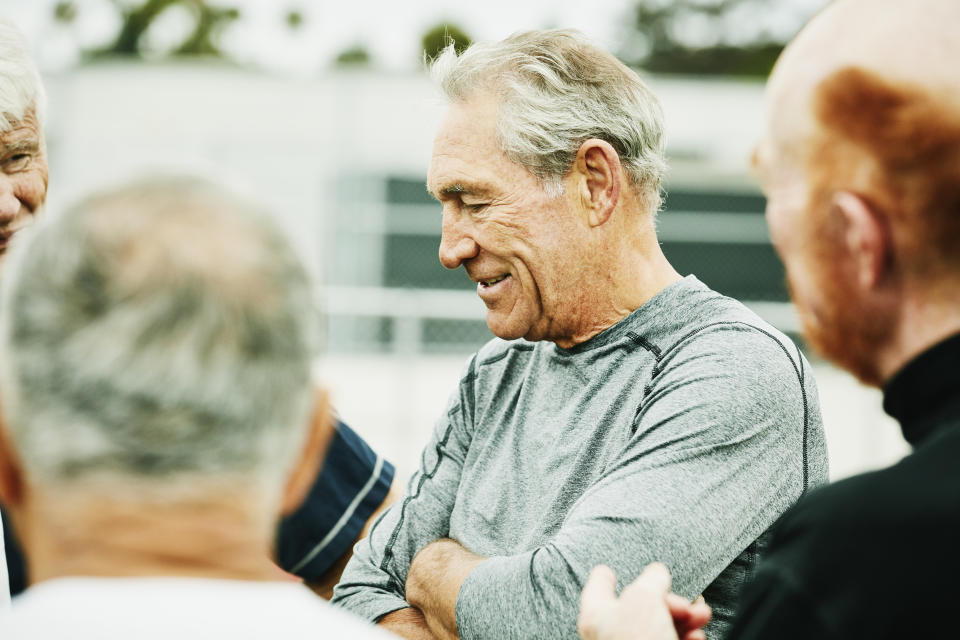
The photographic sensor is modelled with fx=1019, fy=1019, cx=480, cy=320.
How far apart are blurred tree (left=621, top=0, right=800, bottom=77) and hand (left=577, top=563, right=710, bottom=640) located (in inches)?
1554

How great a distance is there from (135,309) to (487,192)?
1543mm

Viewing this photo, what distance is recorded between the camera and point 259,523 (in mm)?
1098

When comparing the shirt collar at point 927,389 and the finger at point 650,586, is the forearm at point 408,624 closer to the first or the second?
the finger at point 650,586

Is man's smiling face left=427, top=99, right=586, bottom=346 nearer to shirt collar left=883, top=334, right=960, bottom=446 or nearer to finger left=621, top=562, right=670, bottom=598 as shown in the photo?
finger left=621, top=562, right=670, bottom=598

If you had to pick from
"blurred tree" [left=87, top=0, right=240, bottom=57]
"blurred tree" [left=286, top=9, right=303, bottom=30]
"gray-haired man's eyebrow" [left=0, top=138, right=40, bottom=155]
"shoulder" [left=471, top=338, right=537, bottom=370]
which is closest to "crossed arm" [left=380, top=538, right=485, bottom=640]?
"shoulder" [left=471, top=338, right=537, bottom=370]

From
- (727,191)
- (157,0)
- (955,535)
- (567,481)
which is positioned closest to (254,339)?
(955,535)

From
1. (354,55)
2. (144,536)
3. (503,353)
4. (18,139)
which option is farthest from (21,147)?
(354,55)

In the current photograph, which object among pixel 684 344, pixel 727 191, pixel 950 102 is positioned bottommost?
pixel 727 191

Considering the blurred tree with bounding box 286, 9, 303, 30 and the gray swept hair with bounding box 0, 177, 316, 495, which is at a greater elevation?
the gray swept hair with bounding box 0, 177, 316, 495

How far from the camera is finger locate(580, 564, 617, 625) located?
1518 mm

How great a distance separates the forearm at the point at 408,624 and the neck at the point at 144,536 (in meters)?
1.24

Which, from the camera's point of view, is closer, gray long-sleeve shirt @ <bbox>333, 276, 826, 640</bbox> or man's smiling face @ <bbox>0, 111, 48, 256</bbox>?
gray long-sleeve shirt @ <bbox>333, 276, 826, 640</bbox>

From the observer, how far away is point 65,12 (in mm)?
35594

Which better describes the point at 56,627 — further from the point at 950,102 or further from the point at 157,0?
the point at 157,0
